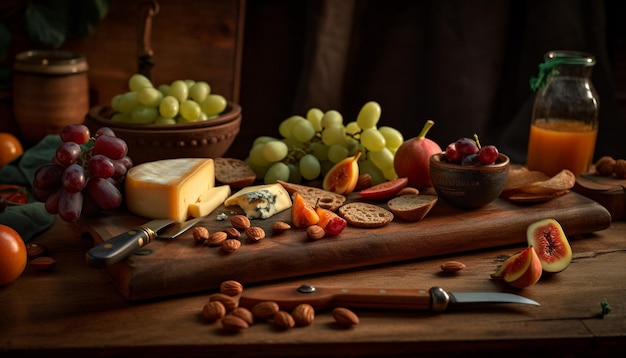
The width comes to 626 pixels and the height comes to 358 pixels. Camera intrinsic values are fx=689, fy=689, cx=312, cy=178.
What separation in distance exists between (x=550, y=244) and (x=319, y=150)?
27.1 inches

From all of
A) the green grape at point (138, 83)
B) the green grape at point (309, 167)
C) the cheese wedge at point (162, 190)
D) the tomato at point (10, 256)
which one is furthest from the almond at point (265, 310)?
the green grape at point (138, 83)

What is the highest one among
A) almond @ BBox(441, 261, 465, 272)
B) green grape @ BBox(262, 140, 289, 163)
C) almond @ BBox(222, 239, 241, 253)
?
green grape @ BBox(262, 140, 289, 163)

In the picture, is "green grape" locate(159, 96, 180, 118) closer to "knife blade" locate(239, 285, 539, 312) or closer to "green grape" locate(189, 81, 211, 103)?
"green grape" locate(189, 81, 211, 103)

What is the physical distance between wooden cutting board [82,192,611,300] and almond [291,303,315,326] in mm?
177

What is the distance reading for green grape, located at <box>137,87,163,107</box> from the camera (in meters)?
1.83

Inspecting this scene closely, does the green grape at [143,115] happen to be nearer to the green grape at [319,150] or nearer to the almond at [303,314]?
the green grape at [319,150]

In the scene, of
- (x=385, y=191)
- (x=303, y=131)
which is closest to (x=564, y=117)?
(x=385, y=191)

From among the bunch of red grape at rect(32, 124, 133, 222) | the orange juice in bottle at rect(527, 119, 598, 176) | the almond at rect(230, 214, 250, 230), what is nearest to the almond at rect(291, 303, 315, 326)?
the almond at rect(230, 214, 250, 230)

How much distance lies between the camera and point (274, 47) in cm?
246

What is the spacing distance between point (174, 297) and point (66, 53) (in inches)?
47.9

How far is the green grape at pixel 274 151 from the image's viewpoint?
1.85 metres

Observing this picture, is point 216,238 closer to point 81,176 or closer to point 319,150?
point 81,176

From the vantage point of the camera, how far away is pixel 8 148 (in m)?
2.05

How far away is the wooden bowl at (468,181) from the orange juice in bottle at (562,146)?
38cm
